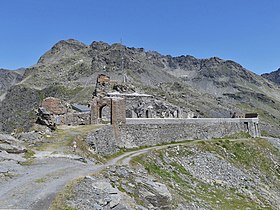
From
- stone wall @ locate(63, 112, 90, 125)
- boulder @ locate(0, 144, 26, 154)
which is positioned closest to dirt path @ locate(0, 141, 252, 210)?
boulder @ locate(0, 144, 26, 154)

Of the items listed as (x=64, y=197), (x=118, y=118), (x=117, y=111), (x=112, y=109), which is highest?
(x=112, y=109)

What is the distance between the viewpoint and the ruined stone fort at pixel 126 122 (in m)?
32.6

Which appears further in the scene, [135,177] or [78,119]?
[78,119]

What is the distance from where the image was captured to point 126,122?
3725cm

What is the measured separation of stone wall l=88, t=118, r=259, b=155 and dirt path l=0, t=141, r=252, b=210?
24.7ft

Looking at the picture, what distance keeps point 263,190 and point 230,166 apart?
422cm

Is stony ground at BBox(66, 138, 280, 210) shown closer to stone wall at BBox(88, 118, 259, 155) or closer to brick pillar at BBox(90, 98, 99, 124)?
stone wall at BBox(88, 118, 259, 155)

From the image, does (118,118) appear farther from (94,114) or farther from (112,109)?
(94,114)

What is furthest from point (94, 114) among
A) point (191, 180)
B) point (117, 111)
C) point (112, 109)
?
point (191, 180)

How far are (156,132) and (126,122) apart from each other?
546cm

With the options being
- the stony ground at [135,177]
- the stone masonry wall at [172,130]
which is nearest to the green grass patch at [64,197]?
the stony ground at [135,177]

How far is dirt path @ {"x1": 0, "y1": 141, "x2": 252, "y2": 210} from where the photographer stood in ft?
46.9

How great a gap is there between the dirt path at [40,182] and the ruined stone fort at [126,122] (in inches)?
289

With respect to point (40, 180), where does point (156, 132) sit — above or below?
above
